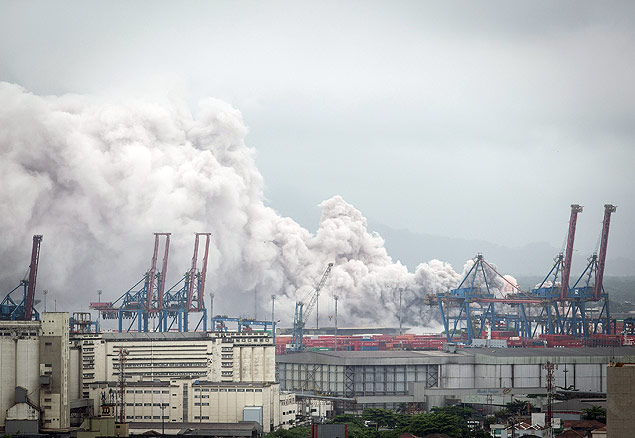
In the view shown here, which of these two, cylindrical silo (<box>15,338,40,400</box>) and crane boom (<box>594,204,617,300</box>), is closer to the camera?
cylindrical silo (<box>15,338,40,400</box>)

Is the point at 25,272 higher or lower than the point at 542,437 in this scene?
higher

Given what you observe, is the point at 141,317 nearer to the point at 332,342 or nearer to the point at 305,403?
the point at 332,342

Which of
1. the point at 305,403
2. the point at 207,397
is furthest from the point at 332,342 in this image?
the point at 207,397

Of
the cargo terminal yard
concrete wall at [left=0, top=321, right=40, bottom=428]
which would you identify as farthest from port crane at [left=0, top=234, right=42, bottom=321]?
concrete wall at [left=0, top=321, right=40, bottom=428]

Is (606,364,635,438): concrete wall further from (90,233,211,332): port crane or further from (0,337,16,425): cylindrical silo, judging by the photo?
(90,233,211,332): port crane

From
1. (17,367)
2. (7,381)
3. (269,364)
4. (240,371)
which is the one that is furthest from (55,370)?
(269,364)

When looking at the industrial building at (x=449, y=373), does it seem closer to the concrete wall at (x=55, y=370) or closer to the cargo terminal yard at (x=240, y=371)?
the cargo terminal yard at (x=240, y=371)

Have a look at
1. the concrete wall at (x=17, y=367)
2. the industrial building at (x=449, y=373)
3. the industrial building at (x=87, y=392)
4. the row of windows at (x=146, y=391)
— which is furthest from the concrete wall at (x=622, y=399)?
the industrial building at (x=449, y=373)

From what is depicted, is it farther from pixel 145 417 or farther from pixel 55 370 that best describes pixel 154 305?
pixel 55 370

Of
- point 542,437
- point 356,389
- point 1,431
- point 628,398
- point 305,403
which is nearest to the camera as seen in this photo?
point 628,398
